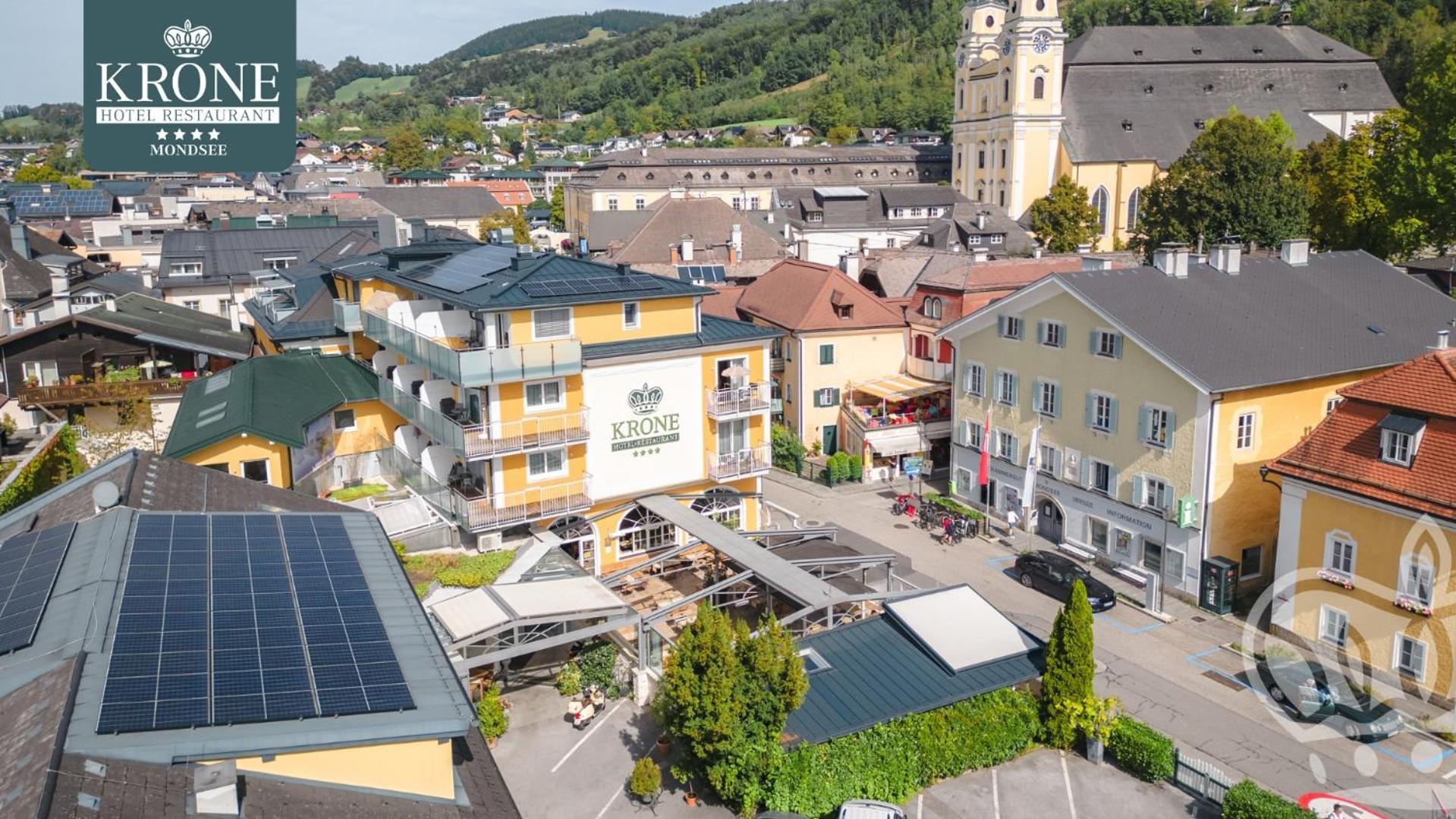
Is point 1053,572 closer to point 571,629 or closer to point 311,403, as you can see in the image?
point 571,629

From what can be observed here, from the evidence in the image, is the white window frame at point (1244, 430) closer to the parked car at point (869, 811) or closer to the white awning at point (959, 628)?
the white awning at point (959, 628)

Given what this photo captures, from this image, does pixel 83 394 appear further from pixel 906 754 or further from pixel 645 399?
pixel 906 754

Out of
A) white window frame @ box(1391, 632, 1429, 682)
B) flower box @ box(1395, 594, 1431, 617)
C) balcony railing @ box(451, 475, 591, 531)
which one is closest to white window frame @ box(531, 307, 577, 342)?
balcony railing @ box(451, 475, 591, 531)

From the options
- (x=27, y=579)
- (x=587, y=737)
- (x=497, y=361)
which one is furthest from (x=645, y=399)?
(x=27, y=579)

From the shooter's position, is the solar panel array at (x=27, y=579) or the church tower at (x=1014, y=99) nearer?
the solar panel array at (x=27, y=579)

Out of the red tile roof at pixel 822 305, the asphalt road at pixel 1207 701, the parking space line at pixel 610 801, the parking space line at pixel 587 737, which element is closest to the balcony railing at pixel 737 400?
the asphalt road at pixel 1207 701

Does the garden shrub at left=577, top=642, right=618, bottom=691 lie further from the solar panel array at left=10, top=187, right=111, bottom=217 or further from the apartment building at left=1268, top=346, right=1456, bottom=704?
the solar panel array at left=10, top=187, right=111, bottom=217
